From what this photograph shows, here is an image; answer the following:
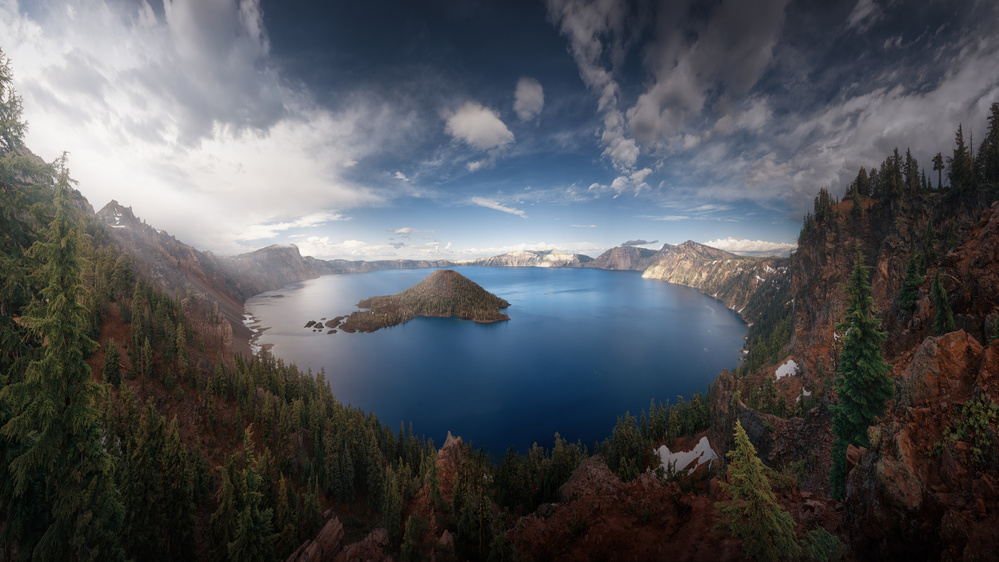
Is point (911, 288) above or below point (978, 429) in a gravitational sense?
above

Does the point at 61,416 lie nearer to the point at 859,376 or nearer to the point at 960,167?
the point at 859,376

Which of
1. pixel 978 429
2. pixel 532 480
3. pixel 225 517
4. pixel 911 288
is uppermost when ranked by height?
pixel 911 288

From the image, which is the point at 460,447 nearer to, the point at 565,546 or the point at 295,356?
the point at 565,546

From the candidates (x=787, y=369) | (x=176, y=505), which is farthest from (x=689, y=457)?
(x=176, y=505)

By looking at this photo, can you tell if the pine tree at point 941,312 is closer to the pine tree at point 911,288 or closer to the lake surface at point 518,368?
the pine tree at point 911,288

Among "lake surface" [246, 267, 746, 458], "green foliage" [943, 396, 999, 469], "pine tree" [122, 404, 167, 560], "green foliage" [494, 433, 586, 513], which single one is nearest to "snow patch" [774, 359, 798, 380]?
"lake surface" [246, 267, 746, 458]

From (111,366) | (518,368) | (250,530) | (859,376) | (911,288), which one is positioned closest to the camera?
(250,530)
